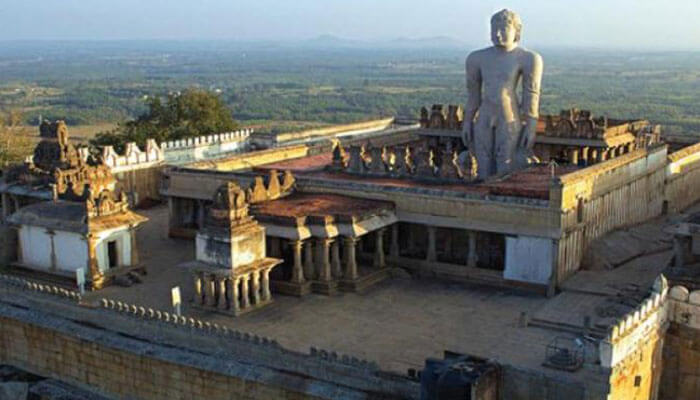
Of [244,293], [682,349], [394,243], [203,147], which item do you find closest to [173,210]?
[394,243]

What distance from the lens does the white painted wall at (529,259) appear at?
26969 mm

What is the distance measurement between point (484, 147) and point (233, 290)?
14.3 meters

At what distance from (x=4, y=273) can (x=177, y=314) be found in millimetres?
8608

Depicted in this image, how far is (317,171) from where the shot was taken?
116ft

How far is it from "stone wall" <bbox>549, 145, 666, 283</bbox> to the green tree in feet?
94.8

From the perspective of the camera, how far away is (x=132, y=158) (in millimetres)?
41719

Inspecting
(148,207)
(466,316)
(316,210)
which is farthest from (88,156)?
(466,316)

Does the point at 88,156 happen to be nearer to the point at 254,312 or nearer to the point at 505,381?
the point at 254,312

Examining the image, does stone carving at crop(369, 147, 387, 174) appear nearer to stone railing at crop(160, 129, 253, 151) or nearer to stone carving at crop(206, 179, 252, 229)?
stone carving at crop(206, 179, 252, 229)

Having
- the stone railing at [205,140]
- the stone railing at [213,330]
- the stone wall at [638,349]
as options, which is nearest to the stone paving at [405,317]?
the stone railing at [213,330]

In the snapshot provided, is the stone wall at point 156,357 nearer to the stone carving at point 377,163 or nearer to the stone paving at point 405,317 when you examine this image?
the stone paving at point 405,317

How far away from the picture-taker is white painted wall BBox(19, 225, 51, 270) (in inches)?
1136

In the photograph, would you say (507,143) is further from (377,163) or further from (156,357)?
(156,357)

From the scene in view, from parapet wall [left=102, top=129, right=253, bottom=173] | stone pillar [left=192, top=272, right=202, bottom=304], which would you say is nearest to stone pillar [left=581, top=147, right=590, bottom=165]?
stone pillar [left=192, top=272, right=202, bottom=304]
